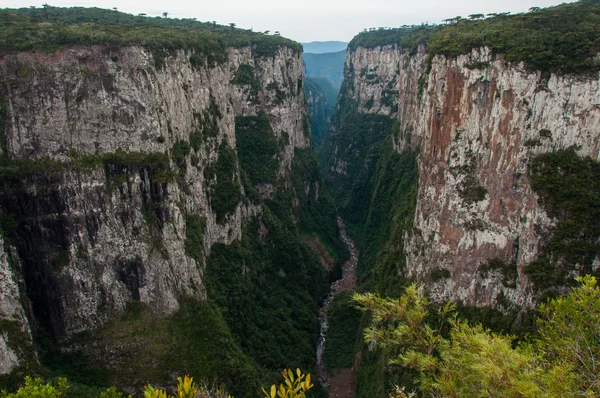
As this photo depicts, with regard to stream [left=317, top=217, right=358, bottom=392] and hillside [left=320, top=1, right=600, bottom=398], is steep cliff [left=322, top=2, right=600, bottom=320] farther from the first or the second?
stream [left=317, top=217, right=358, bottom=392]

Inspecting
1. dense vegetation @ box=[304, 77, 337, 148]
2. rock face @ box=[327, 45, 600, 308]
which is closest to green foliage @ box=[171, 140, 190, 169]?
rock face @ box=[327, 45, 600, 308]

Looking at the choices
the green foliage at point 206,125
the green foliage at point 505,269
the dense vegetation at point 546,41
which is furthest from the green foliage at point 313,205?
the dense vegetation at point 546,41

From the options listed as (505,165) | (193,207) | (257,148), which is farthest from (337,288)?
(505,165)

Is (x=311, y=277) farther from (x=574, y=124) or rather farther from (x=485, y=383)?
(x=485, y=383)

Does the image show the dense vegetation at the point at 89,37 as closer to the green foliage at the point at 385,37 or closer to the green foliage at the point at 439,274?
the green foliage at the point at 439,274

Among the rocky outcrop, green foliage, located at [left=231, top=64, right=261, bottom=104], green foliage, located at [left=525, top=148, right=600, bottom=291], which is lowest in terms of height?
the rocky outcrop

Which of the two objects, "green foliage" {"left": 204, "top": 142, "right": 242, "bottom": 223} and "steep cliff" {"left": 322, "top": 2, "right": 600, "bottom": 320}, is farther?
"green foliage" {"left": 204, "top": 142, "right": 242, "bottom": 223}

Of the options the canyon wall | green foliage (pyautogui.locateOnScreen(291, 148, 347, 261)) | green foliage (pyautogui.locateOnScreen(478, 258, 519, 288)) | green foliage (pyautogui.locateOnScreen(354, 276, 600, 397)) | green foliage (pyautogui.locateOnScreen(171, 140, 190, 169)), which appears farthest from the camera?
green foliage (pyautogui.locateOnScreen(291, 148, 347, 261))

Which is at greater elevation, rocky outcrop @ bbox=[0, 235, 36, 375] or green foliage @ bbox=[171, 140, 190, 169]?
green foliage @ bbox=[171, 140, 190, 169]
